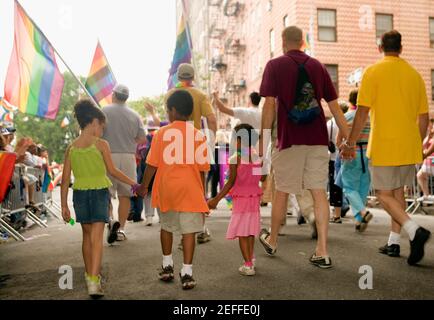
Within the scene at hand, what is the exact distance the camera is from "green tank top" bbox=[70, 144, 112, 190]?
3.78 m

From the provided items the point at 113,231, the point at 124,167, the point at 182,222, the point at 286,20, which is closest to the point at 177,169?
the point at 182,222

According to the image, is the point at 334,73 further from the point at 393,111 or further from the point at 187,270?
the point at 187,270

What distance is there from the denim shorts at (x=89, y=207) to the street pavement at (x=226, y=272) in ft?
1.88

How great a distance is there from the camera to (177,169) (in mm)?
3898

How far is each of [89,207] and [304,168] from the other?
2126 mm

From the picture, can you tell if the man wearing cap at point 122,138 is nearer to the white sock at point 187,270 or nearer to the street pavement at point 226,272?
the street pavement at point 226,272

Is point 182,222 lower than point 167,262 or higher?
higher

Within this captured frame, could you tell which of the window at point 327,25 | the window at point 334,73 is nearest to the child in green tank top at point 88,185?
the window at point 334,73

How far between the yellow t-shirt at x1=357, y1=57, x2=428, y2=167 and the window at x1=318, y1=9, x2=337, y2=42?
754 inches

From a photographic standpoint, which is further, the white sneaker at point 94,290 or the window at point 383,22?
the window at point 383,22

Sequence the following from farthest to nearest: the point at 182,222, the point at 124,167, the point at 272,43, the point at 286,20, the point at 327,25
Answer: the point at 272,43 → the point at 286,20 → the point at 327,25 → the point at 124,167 → the point at 182,222

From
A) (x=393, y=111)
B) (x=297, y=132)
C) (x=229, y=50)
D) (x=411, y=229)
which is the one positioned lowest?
(x=411, y=229)

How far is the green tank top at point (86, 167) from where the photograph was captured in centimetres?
378

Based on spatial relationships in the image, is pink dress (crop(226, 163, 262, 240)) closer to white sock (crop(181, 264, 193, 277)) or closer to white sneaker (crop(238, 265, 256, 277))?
white sneaker (crop(238, 265, 256, 277))
